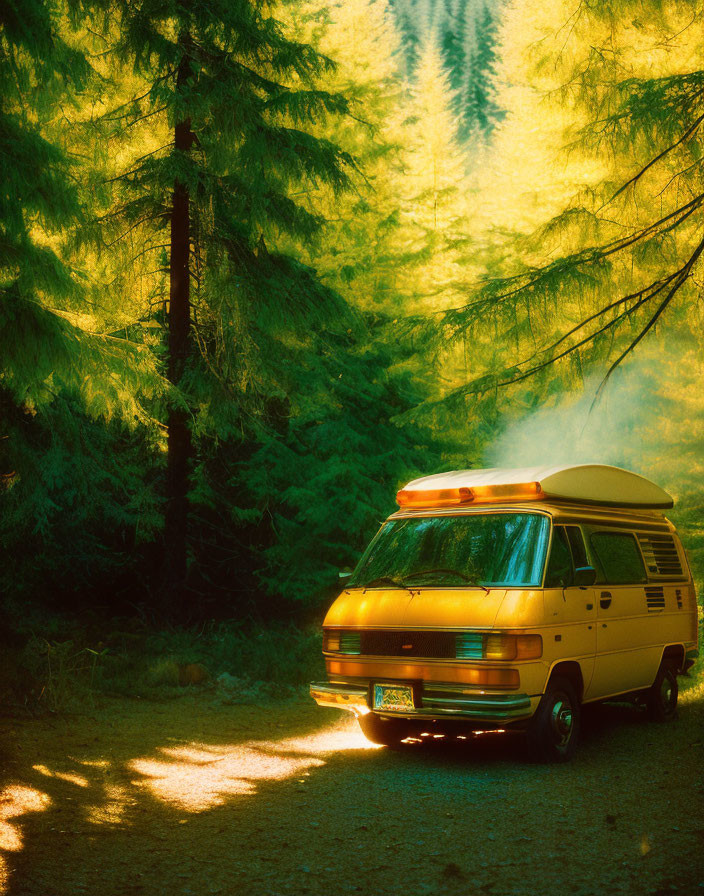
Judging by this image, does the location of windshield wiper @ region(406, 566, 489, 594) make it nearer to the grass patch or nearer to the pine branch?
the grass patch

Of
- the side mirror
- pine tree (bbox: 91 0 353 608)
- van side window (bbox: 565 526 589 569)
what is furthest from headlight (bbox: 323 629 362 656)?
pine tree (bbox: 91 0 353 608)

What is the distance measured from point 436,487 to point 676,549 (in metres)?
3.36

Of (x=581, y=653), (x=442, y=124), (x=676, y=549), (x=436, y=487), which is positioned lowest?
(x=581, y=653)

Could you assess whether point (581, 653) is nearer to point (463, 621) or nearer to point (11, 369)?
point (463, 621)

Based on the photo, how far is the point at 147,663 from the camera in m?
11.6

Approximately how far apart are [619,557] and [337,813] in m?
4.12

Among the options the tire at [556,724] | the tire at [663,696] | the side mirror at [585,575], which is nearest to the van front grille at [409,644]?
the tire at [556,724]

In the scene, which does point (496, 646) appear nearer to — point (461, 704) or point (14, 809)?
point (461, 704)

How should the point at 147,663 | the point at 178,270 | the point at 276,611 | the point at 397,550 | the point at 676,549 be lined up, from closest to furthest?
the point at 397,550, the point at 676,549, the point at 147,663, the point at 178,270, the point at 276,611

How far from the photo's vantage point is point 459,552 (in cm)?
769

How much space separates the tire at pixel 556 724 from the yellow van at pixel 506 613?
1 cm

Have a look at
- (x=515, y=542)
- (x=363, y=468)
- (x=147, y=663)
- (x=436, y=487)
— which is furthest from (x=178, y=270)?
(x=515, y=542)

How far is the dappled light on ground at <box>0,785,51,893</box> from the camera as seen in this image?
498cm

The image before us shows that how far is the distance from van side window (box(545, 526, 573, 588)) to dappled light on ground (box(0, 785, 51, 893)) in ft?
13.7
